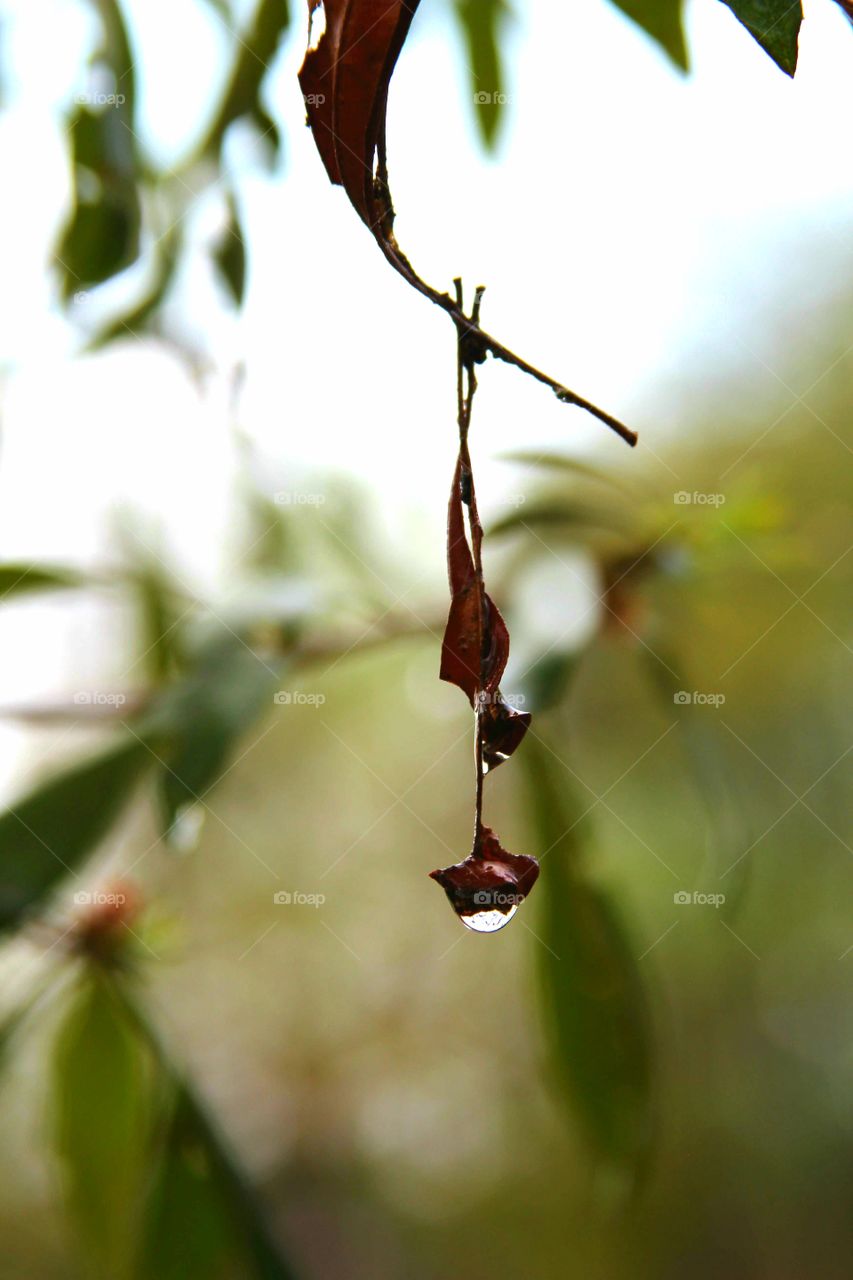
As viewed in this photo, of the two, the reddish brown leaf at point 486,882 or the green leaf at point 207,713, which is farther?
the green leaf at point 207,713

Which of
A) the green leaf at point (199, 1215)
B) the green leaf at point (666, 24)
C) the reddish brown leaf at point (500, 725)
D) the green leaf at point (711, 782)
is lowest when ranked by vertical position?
the green leaf at point (199, 1215)

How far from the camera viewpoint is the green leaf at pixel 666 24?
1.90 feet

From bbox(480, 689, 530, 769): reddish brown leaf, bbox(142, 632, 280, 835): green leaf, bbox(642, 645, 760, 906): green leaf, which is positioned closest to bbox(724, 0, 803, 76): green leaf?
bbox(480, 689, 530, 769): reddish brown leaf

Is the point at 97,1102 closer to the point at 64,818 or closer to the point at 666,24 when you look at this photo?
the point at 64,818

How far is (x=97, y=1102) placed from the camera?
2.89ft

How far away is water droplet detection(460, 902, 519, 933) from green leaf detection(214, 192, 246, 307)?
55cm

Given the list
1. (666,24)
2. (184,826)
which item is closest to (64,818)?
(184,826)

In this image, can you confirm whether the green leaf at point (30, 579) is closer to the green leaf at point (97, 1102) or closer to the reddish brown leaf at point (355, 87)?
the green leaf at point (97, 1102)

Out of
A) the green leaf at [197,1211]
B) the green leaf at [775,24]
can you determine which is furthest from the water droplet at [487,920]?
the green leaf at [197,1211]

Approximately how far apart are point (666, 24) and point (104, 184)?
1.33ft

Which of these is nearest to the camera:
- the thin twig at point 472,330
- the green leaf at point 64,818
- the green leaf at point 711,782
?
the thin twig at point 472,330

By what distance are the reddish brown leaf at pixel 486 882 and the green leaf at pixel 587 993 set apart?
0.55m

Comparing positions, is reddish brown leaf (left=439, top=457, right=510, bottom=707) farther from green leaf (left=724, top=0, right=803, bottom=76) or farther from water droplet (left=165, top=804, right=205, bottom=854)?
water droplet (left=165, top=804, right=205, bottom=854)

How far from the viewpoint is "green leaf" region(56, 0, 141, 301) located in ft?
2.44
